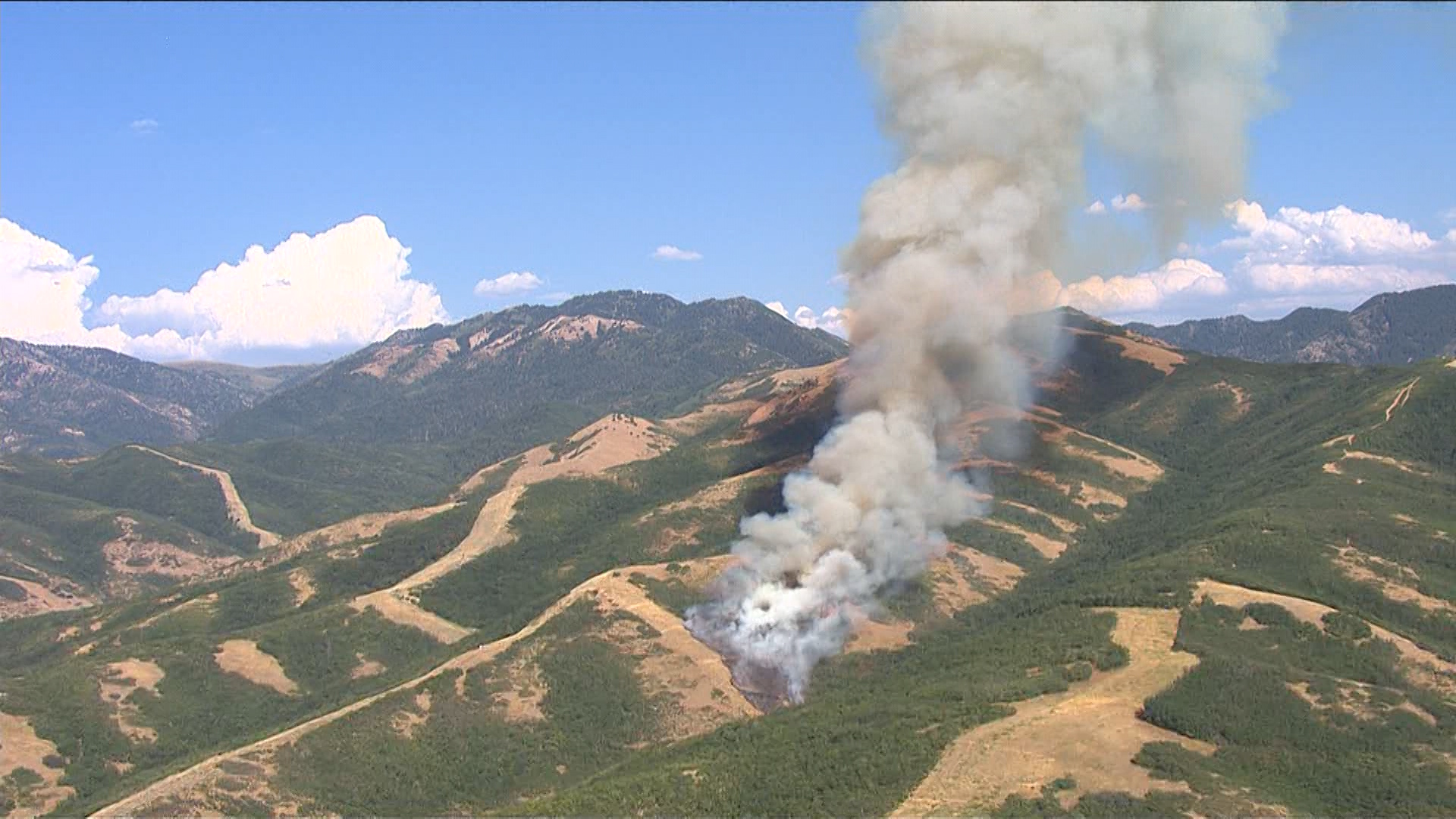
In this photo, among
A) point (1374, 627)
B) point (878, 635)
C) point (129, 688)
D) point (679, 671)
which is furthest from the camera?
point (129, 688)

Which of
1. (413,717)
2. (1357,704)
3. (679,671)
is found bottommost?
(413,717)

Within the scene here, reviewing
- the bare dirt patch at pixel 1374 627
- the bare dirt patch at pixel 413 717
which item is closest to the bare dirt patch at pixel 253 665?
the bare dirt patch at pixel 413 717

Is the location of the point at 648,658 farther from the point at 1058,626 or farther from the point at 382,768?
the point at 1058,626

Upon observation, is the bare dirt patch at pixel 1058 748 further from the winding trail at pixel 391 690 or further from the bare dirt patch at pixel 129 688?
the bare dirt patch at pixel 129 688

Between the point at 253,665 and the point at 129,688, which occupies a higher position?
the point at 129,688

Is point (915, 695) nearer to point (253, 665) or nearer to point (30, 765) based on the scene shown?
point (30, 765)

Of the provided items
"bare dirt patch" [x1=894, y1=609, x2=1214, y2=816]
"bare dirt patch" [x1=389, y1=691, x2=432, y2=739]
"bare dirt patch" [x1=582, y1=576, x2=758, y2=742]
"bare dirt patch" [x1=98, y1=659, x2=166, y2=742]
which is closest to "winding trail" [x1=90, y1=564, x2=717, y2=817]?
"bare dirt patch" [x1=582, y1=576, x2=758, y2=742]

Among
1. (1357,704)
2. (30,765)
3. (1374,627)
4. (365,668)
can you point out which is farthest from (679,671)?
(1374,627)
